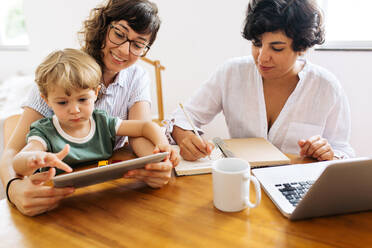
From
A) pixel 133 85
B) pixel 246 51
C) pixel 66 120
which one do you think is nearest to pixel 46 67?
pixel 66 120

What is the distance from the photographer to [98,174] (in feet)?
2.40

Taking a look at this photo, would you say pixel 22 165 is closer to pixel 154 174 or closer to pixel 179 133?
pixel 154 174

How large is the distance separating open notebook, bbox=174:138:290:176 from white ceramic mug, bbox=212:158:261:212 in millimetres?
206

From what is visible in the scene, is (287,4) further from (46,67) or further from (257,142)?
(46,67)

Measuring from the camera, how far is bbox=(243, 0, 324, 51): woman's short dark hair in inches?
47.3

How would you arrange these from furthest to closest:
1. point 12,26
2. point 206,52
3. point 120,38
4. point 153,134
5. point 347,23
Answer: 1. point 12,26
2. point 206,52
3. point 347,23
4. point 120,38
5. point 153,134

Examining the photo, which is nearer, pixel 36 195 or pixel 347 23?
pixel 36 195

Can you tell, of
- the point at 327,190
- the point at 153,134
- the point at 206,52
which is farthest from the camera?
the point at 206,52

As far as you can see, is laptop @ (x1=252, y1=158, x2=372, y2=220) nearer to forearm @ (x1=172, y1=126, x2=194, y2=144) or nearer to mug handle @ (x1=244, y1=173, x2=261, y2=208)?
mug handle @ (x1=244, y1=173, x2=261, y2=208)

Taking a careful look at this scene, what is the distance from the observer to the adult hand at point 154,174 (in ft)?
2.82

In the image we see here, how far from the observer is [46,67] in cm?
100

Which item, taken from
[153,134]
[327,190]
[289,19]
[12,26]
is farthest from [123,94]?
[12,26]

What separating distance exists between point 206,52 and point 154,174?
196 centimetres

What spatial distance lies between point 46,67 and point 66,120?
0.61 feet
